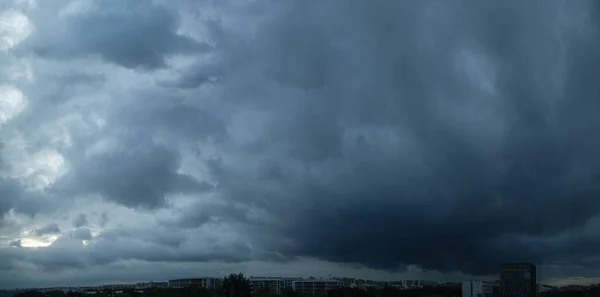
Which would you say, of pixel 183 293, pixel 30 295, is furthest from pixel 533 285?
pixel 30 295

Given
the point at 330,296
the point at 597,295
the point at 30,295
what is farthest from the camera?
the point at 330,296

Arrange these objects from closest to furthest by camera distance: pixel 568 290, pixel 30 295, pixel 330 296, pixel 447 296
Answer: pixel 568 290 < pixel 30 295 < pixel 330 296 < pixel 447 296

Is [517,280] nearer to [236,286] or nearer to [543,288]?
[543,288]

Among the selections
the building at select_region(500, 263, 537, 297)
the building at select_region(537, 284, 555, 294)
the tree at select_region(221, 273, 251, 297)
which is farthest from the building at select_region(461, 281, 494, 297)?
the tree at select_region(221, 273, 251, 297)

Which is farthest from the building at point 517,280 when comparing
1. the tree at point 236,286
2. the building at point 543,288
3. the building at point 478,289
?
the tree at point 236,286

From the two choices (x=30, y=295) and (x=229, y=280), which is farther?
(x=30, y=295)

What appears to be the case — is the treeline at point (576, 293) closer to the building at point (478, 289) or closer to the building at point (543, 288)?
the building at point (543, 288)

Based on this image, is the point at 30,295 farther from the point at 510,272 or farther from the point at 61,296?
the point at 510,272

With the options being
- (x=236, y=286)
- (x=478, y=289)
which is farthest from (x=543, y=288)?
(x=236, y=286)
